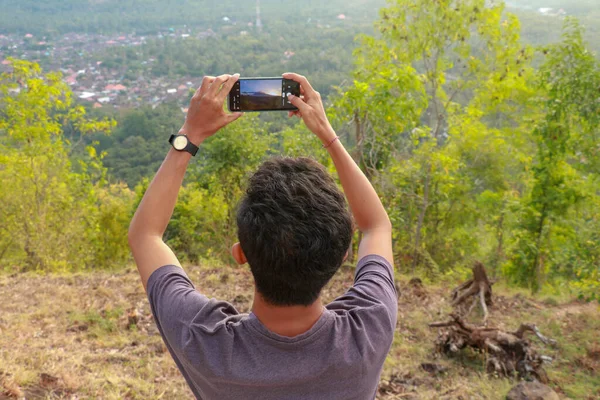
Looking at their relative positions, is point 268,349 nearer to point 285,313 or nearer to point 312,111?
point 285,313

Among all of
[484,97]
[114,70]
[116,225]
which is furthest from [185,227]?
[114,70]

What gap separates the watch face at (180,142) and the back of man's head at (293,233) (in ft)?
0.93

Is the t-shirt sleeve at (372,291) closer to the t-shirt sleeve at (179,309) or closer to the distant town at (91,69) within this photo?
the t-shirt sleeve at (179,309)

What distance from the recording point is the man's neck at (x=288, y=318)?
1.03 meters

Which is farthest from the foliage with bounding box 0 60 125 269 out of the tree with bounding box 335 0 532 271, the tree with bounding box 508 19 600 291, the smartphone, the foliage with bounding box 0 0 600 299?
the tree with bounding box 508 19 600 291

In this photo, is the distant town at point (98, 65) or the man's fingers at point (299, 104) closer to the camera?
the man's fingers at point (299, 104)

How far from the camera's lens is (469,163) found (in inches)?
523

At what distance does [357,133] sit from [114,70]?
46.0m

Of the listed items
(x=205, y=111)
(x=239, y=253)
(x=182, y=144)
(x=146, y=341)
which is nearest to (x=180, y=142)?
(x=182, y=144)

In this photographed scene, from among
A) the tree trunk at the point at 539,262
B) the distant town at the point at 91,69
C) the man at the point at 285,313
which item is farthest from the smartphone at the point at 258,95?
the distant town at the point at 91,69

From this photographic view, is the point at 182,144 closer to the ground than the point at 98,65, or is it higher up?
higher up

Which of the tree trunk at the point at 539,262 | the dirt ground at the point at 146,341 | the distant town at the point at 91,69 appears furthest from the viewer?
the distant town at the point at 91,69

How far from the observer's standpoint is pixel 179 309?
1.05m

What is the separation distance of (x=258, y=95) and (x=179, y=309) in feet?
2.94
